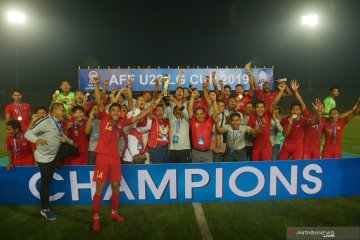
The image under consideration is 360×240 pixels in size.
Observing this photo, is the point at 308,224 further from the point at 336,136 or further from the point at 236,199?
the point at 336,136

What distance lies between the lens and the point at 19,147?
17.2 ft

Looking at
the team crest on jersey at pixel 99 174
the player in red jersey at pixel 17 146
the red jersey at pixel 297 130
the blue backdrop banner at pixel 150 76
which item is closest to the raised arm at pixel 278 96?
the red jersey at pixel 297 130

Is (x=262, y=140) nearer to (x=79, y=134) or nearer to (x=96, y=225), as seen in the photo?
(x=96, y=225)

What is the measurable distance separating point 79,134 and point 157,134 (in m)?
1.62

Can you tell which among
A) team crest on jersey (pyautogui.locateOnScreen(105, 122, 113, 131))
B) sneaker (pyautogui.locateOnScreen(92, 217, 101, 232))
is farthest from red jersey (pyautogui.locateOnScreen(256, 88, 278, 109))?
sneaker (pyautogui.locateOnScreen(92, 217, 101, 232))

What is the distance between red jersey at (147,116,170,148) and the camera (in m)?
5.56

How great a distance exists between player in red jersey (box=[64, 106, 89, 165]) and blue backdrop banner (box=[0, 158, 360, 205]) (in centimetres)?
87

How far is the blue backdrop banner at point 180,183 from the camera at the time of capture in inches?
191

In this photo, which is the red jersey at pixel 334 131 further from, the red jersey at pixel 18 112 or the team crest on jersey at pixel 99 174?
the red jersey at pixel 18 112

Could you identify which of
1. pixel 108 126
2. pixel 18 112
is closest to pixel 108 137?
pixel 108 126

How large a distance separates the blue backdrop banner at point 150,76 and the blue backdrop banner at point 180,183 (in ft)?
52.0
